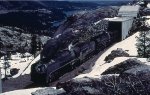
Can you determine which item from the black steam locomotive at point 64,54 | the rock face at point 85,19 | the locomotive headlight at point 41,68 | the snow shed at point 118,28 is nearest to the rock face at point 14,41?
the rock face at point 85,19

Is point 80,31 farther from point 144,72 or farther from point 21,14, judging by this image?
point 21,14

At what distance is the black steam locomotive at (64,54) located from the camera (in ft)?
104

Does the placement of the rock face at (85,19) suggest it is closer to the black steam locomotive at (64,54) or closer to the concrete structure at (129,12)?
the concrete structure at (129,12)

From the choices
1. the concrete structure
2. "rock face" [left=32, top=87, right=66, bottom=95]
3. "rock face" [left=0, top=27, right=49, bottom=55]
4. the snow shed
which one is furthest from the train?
"rock face" [left=0, top=27, right=49, bottom=55]

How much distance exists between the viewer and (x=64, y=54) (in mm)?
33469

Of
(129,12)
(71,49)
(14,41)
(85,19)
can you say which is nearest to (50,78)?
(71,49)

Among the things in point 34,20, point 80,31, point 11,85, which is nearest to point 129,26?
point 80,31

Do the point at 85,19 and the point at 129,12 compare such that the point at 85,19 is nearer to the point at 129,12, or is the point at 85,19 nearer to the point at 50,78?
the point at 129,12

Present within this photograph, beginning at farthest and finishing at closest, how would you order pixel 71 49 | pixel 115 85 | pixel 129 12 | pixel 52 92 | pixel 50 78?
pixel 129 12 → pixel 71 49 → pixel 50 78 → pixel 52 92 → pixel 115 85

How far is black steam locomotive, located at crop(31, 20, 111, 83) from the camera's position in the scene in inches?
1244

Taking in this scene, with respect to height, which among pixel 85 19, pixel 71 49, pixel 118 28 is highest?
pixel 85 19

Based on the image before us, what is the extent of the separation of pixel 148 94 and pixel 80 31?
2722 cm

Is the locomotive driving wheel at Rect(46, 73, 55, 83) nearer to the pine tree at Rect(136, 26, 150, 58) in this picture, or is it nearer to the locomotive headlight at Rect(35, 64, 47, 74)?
the locomotive headlight at Rect(35, 64, 47, 74)

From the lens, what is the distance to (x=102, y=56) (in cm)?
3450
